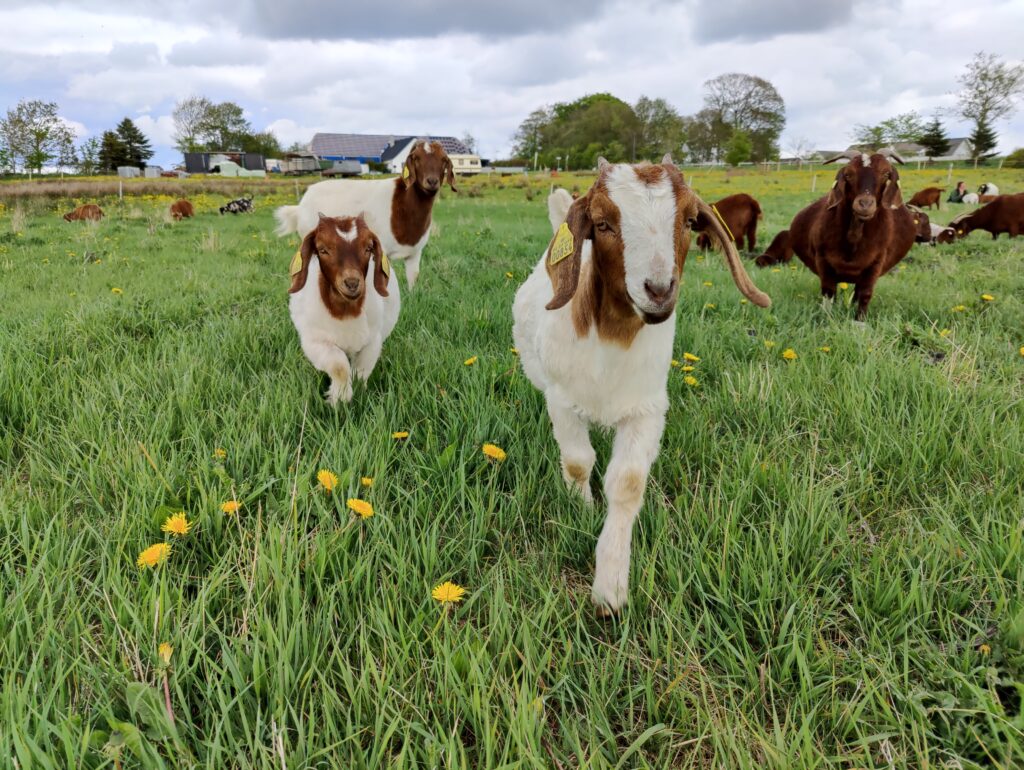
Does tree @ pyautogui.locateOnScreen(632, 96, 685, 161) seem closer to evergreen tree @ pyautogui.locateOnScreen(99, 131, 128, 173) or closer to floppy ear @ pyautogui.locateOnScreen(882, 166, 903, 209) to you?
floppy ear @ pyautogui.locateOnScreen(882, 166, 903, 209)

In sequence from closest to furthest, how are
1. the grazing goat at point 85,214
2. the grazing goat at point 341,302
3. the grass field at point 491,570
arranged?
the grass field at point 491,570 → the grazing goat at point 341,302 → the grazing goat at point 85,214

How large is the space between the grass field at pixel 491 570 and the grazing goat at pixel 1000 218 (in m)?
9.03

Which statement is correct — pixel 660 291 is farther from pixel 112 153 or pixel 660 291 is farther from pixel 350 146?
pixel 350 146

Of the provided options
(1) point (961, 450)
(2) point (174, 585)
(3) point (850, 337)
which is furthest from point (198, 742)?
(3) point (850, 337)

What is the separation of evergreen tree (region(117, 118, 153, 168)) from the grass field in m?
85.7

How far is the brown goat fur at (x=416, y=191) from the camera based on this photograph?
6.86 m

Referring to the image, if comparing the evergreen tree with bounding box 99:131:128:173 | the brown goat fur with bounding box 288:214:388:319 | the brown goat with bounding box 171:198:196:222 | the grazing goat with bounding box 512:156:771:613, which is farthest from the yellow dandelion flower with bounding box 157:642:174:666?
the evergreen tree with bounding box 99:131:128:173

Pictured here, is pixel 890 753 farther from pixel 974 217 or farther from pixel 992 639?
pixel 974 217

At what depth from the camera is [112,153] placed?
67.4 meters

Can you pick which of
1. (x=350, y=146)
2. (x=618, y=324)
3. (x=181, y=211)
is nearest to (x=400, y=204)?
(x=618, y=324)

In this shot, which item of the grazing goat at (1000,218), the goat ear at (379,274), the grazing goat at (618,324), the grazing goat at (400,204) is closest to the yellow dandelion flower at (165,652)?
the grazing goat at (618,324)

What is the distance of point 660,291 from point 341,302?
2424mm

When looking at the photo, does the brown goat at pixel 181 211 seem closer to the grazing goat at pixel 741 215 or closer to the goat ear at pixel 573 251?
the grazing goat at pixel 741 215

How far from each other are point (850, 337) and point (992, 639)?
2.83 meters
